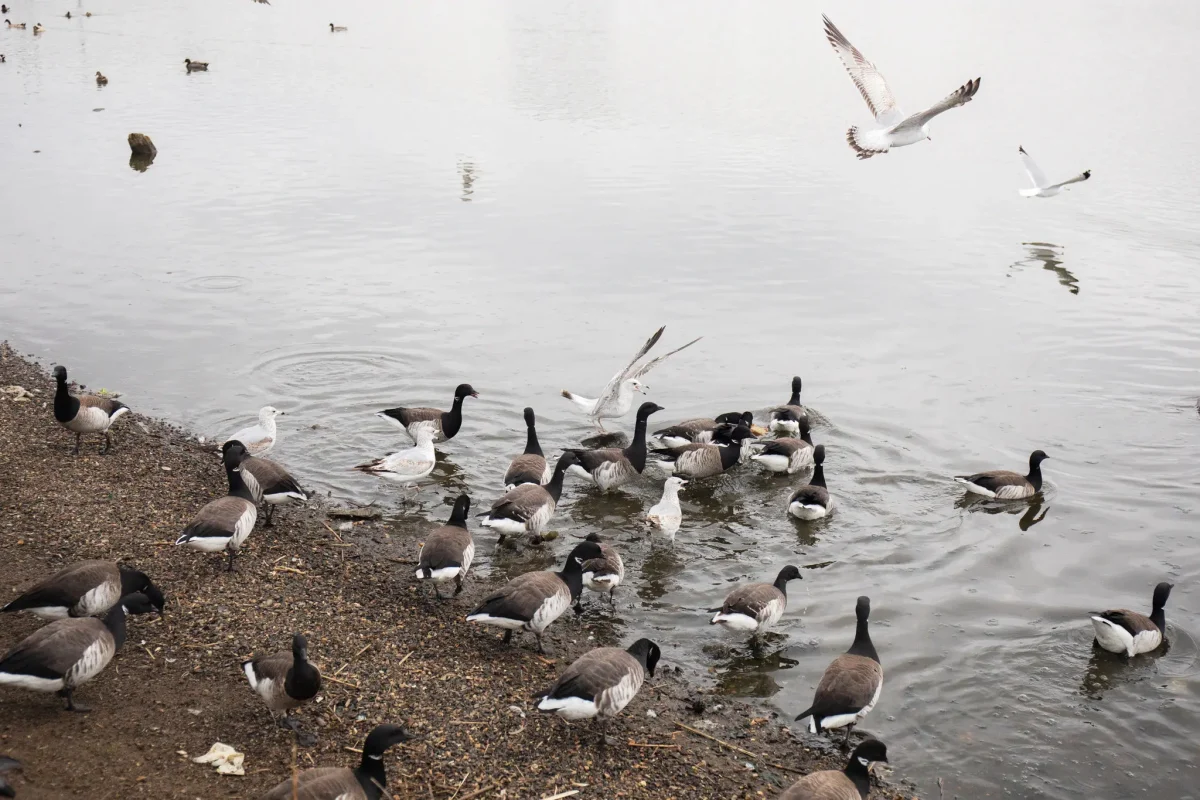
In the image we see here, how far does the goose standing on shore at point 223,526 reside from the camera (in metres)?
9.60

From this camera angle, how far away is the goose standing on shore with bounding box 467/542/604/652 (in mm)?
8914

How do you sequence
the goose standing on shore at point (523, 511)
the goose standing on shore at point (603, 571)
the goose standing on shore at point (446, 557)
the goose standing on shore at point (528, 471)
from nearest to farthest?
the goose standing on shore at point (446, 557), the goose standing on shore at point (603, 571), the goose standing on shore at point (523, 511), the goose standing on shore at point (528, 471)

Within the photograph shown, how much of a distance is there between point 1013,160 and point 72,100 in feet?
124

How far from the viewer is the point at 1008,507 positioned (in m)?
13.5

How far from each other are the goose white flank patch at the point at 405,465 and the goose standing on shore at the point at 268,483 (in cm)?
134

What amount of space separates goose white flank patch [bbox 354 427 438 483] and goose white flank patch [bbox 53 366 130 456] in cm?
329

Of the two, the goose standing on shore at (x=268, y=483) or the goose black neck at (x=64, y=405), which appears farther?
the goose black neck at (x=64, y=405)

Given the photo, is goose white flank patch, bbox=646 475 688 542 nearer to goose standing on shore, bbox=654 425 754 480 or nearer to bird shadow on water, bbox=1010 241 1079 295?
goose standing on shore, bbox=654 425 754 480

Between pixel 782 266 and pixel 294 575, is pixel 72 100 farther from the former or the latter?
pixel 294 575

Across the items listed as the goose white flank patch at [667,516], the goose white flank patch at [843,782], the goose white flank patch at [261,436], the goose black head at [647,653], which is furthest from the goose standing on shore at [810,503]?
the goose white flank patch at [261,436]

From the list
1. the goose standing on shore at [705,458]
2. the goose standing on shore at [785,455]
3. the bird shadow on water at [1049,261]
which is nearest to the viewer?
the goose standing on shore at [705,458]

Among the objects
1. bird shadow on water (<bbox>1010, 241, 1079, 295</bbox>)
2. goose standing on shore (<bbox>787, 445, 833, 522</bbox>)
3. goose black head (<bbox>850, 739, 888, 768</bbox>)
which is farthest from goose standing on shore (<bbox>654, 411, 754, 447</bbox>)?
bird shadow on water (<bbox>1010, 241, 1079, 295</bbox>)

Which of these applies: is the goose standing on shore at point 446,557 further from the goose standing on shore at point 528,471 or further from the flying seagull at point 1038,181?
the flying seagull at point 1038,181

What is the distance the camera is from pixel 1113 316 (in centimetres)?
2172
